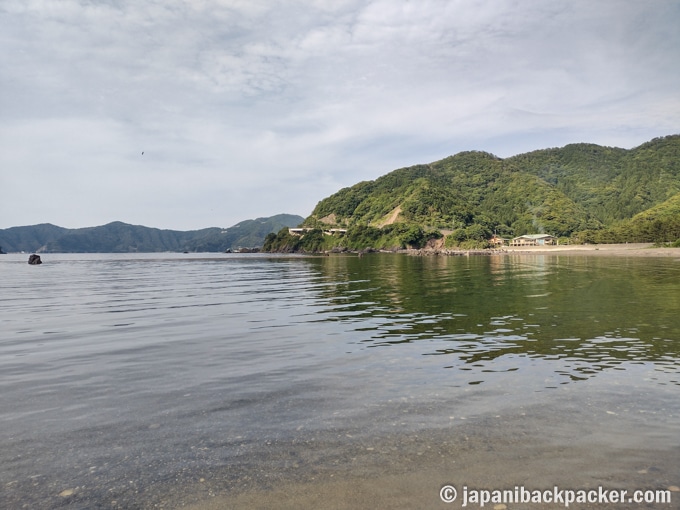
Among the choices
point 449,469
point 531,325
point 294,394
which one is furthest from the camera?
point 531,325

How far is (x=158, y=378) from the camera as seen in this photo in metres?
15.2

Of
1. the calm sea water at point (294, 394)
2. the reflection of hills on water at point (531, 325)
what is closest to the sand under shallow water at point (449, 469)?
the calm sea water at point (294, 394)

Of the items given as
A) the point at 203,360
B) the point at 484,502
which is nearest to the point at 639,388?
the point at 484,502

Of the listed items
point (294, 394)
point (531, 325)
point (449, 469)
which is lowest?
point (531, 325)

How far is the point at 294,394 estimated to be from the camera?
1304 centimetres

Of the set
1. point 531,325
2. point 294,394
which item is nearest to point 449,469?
point 294,394

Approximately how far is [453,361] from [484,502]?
9.45 metres

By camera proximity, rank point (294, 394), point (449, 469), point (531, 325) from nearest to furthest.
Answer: point (449, 469) → point (294, 394) → point (531, 325)

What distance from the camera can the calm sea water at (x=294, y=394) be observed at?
847 centimetres

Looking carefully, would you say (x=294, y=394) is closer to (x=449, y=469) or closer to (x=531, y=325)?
(x=449, y=469)

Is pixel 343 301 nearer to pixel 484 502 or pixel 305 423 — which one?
pixel 305 423

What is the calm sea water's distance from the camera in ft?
27.8

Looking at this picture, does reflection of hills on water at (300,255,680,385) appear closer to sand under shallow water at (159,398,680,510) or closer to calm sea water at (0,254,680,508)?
calm sea water at (0,254,680,508)

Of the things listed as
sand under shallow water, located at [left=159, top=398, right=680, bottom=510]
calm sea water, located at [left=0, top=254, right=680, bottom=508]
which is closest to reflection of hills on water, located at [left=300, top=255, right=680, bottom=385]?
calm sea water, located at [left=0, top=254, right=680, bottom=508]
